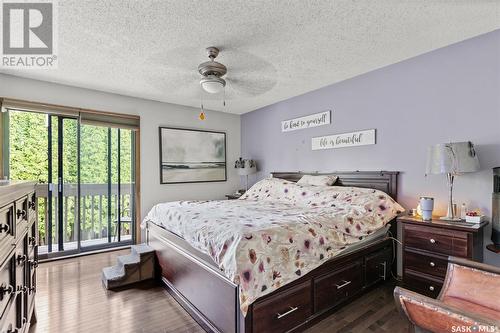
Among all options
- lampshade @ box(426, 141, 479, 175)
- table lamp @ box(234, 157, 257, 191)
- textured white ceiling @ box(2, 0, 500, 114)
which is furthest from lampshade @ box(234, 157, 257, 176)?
lampshade @ box(426, 141, 479, 175)

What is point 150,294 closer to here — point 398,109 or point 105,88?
point 105,88

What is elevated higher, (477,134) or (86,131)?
(86,131)

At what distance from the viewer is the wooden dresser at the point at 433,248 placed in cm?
209

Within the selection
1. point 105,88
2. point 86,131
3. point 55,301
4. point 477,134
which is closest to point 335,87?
point 477,134

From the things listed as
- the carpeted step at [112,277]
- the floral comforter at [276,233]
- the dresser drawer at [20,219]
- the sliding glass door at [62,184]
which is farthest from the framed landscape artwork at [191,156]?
the dresser drawer at [20,219]

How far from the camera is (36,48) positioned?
102 inches

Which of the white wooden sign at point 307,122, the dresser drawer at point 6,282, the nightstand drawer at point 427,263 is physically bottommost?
the nightstand drawer at point 427,263

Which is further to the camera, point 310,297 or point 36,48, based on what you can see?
point 36,48

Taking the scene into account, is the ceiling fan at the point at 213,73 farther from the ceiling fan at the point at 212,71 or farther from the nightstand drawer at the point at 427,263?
the nightstand drawer at the point at 427,263

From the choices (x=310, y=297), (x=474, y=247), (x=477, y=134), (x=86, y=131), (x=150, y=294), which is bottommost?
(x=150, y=294)

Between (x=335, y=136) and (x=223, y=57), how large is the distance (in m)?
1.94

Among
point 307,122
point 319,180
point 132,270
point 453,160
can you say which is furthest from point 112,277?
point 453,160

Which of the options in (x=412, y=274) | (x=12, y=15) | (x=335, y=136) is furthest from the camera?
(x=335, y=136)

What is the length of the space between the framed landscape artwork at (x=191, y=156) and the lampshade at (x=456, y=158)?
3.74 metres
